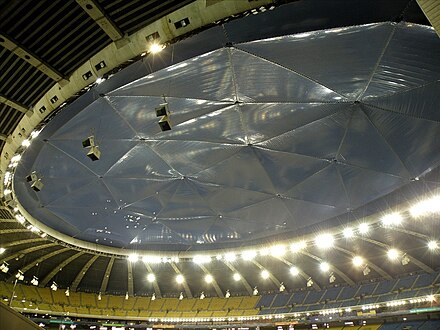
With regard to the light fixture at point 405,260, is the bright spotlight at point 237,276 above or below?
above

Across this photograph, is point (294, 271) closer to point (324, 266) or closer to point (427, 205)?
point (324, 266)

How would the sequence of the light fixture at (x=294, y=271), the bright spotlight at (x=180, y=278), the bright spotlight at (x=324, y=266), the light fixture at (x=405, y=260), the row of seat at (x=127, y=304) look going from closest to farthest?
the light fixture at (x=405, y=260)
the bright spotlight at (x=324, y=266)
the light fixture at (x=294, y=271)
the row of seat at (x=127, y=304)
the bright spotlight at (x=180, y=278)

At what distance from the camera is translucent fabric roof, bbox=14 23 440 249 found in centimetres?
1516

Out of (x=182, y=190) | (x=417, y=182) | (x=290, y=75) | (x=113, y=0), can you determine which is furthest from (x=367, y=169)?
(x=113, y=0)

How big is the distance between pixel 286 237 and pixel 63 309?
31.9 m

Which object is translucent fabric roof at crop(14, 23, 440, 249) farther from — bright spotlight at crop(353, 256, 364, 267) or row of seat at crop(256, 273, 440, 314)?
row of seat at crop(256, 273, 440, 314)

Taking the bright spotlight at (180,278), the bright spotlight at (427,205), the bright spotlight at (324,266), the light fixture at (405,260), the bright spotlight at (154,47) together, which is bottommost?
the bright spotlight at (154,47)

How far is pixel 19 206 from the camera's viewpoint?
85.3 feet

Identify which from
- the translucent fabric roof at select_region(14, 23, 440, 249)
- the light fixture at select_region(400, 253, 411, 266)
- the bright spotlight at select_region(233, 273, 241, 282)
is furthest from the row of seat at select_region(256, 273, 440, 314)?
the translucent fabric roof at select_region(14, 23, 440, 249)

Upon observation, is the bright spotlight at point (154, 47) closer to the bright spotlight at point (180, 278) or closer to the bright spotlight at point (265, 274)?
the bright spotlight at point (265, 274)

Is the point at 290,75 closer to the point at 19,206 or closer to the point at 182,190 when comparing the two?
the point at 182,190

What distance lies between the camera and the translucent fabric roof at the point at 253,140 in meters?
15.2

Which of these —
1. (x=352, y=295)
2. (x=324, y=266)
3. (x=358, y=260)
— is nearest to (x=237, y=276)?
(x=324, y=266)

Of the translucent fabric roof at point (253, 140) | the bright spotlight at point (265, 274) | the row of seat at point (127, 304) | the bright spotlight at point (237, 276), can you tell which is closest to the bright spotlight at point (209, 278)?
the bright spotlight at point (237, 276)
